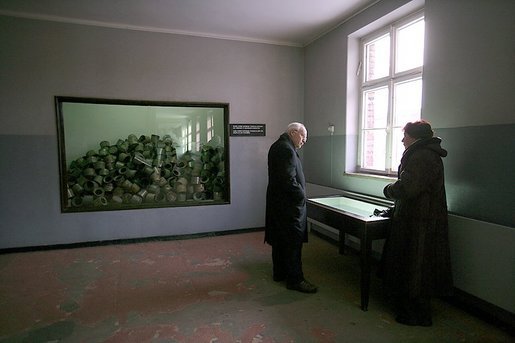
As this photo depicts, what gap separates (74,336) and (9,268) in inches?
73.8

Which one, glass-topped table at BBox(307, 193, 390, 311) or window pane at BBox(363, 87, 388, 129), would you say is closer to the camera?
glass-topped table at BBox(307, 193, 390, 311)

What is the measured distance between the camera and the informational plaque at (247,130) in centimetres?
470

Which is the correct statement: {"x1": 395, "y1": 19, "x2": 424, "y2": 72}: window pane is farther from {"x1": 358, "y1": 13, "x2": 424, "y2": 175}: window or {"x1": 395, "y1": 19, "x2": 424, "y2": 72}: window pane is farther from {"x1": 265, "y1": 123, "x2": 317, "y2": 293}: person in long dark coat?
{"x1": 265, "y1": 123, "x2": 317, "y2": 293}: person in long dark coat

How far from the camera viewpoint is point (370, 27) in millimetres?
3645

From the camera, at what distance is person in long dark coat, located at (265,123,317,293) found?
2779 mm

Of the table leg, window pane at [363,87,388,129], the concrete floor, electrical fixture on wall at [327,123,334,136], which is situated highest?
window pane at [363,87,388,129]

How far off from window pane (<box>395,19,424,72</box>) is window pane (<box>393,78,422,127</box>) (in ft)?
0.59

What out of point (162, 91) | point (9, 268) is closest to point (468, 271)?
point (162, 91)

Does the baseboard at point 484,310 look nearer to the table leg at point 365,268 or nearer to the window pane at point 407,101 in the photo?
the table leg at point 365,268

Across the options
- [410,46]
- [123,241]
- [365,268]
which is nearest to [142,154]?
[123,241]

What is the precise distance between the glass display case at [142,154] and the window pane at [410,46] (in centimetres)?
241

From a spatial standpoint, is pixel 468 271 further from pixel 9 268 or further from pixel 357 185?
pixel 9 268

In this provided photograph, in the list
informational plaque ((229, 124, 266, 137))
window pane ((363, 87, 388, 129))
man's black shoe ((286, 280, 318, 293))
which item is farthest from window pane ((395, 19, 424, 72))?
man's black shoe ((286, 280, 318, 293))

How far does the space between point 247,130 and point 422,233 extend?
3018 mm
